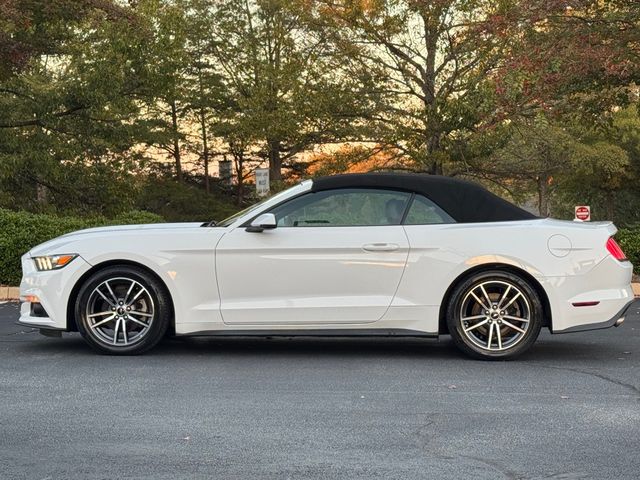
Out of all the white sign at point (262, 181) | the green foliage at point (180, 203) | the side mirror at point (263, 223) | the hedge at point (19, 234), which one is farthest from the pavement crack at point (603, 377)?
the green foliage at point (180, 203)

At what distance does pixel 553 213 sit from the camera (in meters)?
63.7

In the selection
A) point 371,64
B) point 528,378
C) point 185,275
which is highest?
point 371,64

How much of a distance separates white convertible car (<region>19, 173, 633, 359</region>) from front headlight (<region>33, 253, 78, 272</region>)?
2 centimetres

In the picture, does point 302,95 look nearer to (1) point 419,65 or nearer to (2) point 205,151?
(1) point 419,65

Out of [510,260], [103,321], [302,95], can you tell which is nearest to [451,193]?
[510,260]

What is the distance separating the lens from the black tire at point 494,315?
7848 mm

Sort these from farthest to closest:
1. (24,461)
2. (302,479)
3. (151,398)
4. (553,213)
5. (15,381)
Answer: (553,213)
(15,381)
(151,398)
(24,461)
(302,479)

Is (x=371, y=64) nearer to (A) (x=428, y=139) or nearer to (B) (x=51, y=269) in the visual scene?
(A) (x=428, y=139)

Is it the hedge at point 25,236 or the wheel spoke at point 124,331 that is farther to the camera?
the hedge at point 25,236

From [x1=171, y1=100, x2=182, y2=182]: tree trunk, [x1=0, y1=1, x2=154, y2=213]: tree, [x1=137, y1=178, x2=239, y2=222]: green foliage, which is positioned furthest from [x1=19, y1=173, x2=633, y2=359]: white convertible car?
[x1=171, y1=100, x2=182, y2=182]: tree trunk

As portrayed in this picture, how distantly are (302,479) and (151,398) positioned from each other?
2.24 m

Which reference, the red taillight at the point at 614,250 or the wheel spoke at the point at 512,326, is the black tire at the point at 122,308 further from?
the red taillight at the point at 614,250

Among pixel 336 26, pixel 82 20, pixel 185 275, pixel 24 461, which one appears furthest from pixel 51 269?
pixel 336 26

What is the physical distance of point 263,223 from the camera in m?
7.88
